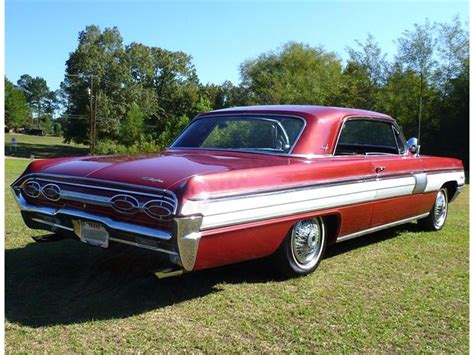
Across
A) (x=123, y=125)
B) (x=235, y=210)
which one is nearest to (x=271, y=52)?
(x=123, y=125)

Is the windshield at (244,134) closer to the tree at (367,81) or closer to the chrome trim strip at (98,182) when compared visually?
the chrome trim strip at (98,182)

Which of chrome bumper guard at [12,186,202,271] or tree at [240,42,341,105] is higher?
Result: tree at [240,42,341,105]

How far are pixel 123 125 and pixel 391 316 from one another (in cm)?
Result: 4664

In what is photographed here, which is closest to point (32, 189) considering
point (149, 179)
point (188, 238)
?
point (149, 179)

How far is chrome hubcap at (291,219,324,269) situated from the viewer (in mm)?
4091

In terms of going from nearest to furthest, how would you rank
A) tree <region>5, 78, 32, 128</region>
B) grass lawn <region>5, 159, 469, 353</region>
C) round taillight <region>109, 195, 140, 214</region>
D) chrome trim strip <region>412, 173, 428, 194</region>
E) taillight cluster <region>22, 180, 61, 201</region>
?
grass lawn <region>5, 159, 469, 353</region>, round taillight <region>109, 195, 140, 214</region>, taillight cluster <region>22, 180, 61, 201</region>, chrome trim strip <region>412, 173, 428, 194</region>, tree <region>5, 78, 32, 128</region>

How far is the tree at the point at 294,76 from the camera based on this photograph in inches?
1222

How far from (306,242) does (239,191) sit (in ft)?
3.35

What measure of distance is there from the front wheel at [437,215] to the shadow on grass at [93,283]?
288cm

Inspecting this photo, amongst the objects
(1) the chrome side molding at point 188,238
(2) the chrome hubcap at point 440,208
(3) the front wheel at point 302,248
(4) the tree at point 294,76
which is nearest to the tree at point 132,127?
(4) the tree at point 294,76

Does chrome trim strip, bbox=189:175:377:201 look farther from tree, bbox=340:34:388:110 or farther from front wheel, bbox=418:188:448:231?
tree, bbox=340:34:388:110

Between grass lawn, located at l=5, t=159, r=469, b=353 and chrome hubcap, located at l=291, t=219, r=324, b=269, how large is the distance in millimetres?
164

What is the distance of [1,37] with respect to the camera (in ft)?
12.4

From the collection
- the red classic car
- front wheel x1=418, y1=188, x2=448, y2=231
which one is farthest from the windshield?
front wheel x1=418, y1=188, x2=448, y2=231
